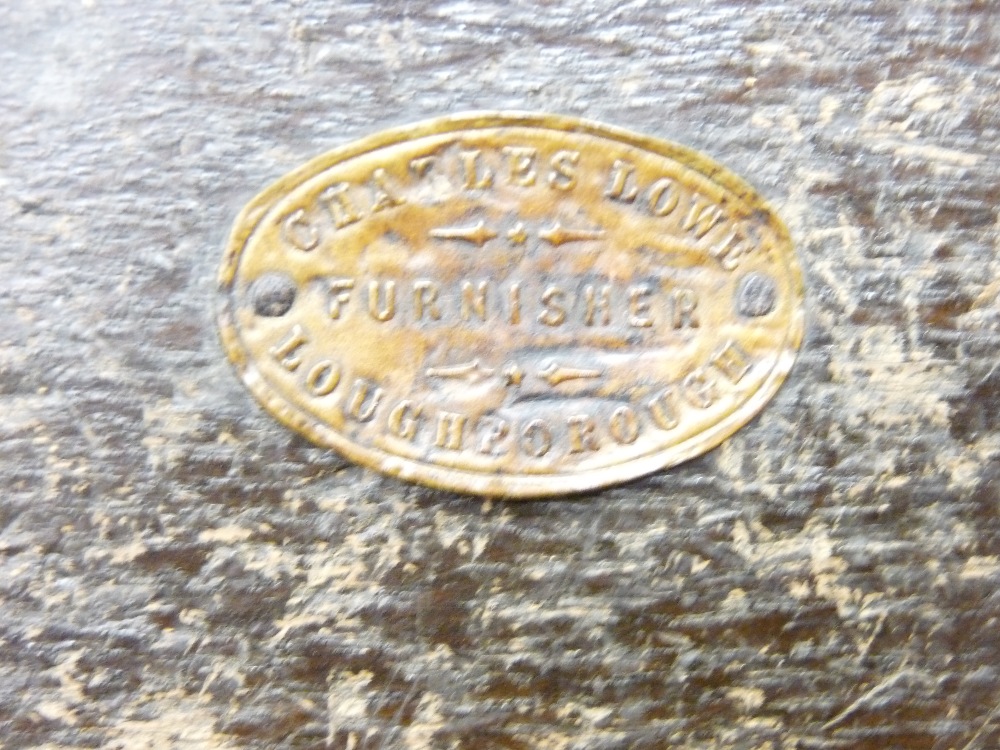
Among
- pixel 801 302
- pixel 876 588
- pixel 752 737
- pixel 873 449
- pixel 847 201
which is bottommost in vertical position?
pixel 752 737

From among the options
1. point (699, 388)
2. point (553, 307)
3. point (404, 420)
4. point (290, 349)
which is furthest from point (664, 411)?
point (290, 349)

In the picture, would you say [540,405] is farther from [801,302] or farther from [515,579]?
[801,302]

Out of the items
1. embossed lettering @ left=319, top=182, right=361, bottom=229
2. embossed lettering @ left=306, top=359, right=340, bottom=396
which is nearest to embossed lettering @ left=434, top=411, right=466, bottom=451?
embossed lettering @ left=306, top=359, right=340, bottom=396

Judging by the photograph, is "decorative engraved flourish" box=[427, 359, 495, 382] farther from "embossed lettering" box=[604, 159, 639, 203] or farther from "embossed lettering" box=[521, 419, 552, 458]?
"embossed lettering" box=[604, 159, 639, 203]

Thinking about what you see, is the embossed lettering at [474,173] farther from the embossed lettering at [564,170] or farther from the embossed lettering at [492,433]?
the embossed lettering at [492,433]

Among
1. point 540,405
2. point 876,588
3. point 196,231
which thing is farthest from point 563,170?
point 876,588

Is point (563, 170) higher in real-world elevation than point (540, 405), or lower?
higher

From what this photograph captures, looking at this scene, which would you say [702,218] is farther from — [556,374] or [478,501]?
[478,501]
